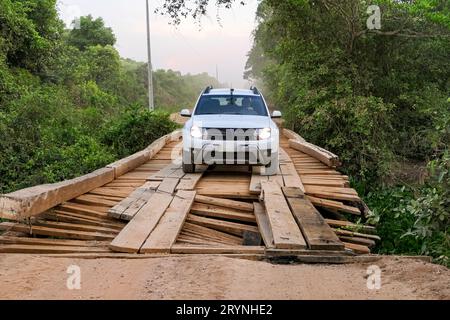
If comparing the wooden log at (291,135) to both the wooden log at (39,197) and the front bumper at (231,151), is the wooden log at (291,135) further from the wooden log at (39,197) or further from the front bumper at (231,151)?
the wooden log at (39,197)

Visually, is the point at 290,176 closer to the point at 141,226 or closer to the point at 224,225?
the point at 224,225

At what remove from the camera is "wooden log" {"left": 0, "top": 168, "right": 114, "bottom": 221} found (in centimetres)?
534

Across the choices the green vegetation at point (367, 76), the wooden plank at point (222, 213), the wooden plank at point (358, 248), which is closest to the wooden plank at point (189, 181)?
the wooden plank at point (222, 213)

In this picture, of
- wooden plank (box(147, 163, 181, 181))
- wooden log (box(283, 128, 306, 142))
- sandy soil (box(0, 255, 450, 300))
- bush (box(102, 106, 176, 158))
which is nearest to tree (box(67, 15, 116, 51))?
bush (box(102, 106, 176, 158))

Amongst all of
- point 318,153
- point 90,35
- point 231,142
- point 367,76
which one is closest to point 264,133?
point 231,142

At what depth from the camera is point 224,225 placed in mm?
6289

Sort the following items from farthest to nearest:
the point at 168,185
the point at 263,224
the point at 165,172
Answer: the point at 165,172, the point at 168,185, the point at 263,224

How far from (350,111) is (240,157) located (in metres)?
5.52

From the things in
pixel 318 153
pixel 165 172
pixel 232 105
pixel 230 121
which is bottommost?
pixel 165 172

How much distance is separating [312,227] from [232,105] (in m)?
5.08

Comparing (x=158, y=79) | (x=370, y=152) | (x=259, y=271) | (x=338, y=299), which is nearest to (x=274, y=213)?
(x=259, y=271)

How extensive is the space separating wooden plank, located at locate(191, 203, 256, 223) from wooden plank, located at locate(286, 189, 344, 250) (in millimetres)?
663

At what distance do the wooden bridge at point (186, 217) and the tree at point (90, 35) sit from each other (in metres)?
27.5

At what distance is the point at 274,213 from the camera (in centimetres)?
618
